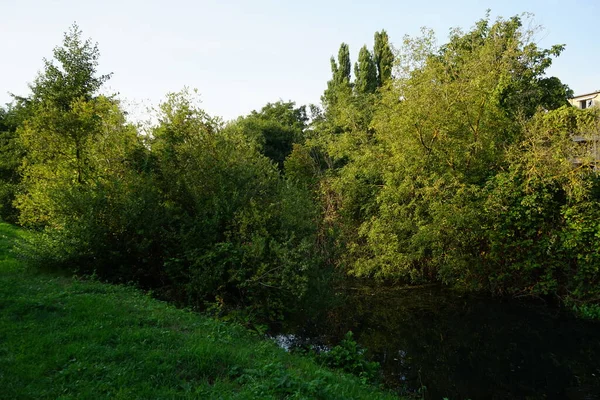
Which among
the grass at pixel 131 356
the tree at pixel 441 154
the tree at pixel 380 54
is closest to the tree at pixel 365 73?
the tree at pixel 380 54

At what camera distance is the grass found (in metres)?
4.20

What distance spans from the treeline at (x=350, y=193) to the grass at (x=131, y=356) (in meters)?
2.15

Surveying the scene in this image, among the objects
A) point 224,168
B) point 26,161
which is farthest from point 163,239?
point 26,161

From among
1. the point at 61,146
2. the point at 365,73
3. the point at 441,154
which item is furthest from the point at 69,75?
the point at 365,73

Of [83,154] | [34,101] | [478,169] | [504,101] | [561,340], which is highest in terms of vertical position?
[34,101]

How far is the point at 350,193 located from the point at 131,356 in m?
13.1

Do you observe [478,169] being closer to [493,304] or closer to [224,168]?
[493,304]

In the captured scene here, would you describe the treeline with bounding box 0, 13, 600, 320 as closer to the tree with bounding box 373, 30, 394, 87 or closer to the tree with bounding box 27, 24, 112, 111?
the tree with bounding box 27, 24, 112, 111

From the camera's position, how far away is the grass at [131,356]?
13.8 feet

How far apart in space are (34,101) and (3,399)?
2117cm

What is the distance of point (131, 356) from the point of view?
489 cm

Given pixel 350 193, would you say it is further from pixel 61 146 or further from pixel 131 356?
pixel 131 356

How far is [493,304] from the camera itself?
13.4m

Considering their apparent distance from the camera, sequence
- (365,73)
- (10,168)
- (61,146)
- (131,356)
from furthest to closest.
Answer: (365,73)
(10,168)
(61,146)
(131,356)
